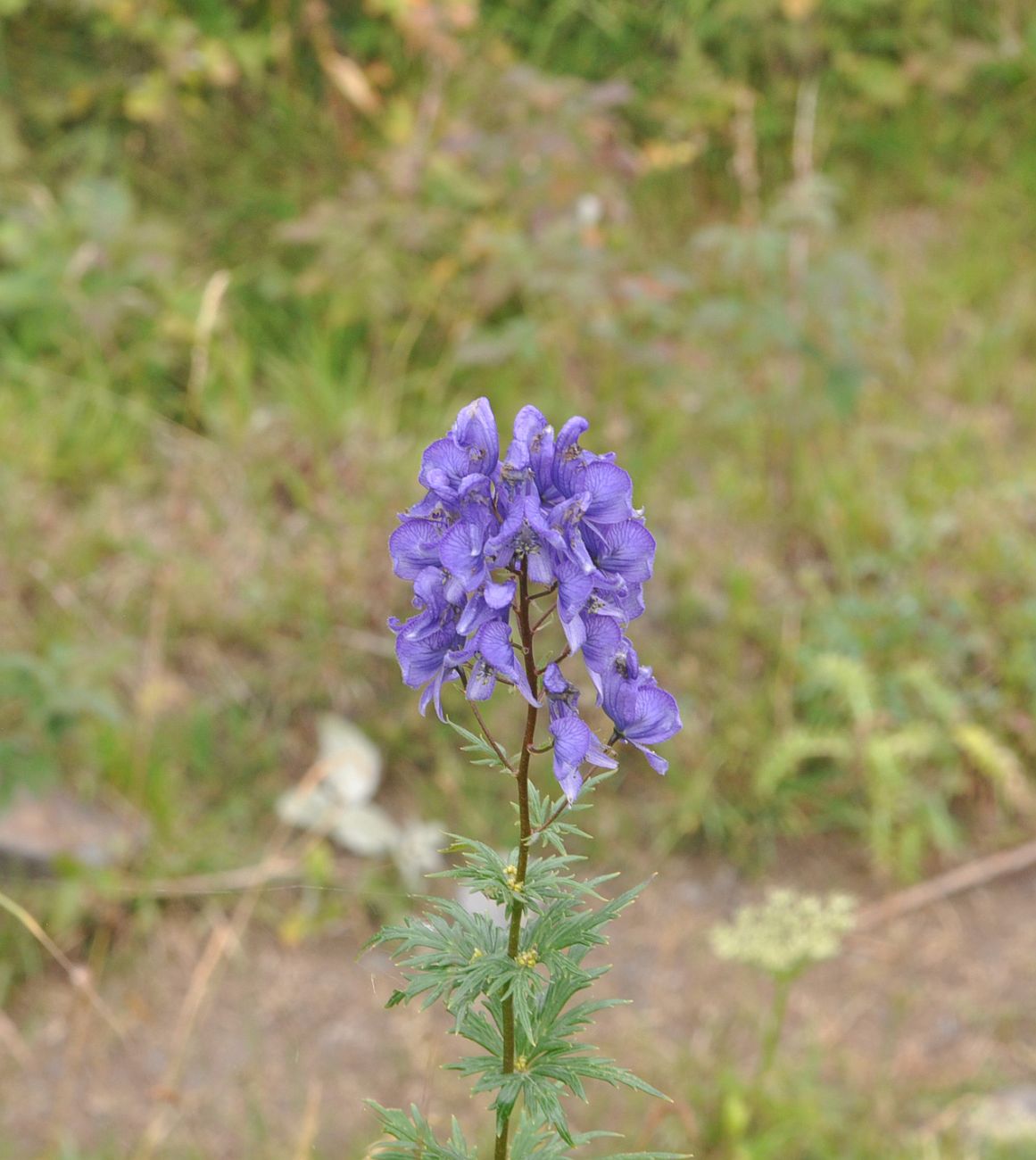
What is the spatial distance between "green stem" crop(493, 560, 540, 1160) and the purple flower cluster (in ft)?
0.05

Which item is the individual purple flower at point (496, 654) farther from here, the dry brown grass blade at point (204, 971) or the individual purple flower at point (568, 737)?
the dry brown grass blade at point (204, 971)

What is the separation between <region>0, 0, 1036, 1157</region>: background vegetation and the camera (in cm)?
370

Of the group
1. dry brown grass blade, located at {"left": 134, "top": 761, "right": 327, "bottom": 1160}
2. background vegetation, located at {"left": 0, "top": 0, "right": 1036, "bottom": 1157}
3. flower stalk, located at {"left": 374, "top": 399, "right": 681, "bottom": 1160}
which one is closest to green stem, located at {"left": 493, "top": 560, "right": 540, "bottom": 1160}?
flower stalk, located at {"left": 374, "top": 399, "right": 681, "bottom": 1160}

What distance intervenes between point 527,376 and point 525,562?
3.43m

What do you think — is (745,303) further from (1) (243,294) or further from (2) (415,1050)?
(2) (415,1050)

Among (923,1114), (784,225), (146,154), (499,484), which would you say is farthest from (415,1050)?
(146,154)

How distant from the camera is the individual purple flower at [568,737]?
1.20 metres

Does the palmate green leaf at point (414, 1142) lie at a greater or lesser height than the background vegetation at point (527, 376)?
lesser

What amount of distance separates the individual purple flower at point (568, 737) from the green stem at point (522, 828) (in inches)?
0.8

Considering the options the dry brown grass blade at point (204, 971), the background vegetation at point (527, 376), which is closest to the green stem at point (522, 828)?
the dry brown grass blade at point (204, 971)

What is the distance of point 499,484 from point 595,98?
11.3 feet

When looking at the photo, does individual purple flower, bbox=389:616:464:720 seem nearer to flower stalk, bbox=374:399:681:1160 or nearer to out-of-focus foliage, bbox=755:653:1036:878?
flower stalk, bbox=374:399:681:1160

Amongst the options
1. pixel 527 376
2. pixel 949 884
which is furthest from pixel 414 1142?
pixel 527 376

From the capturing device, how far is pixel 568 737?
3.93 feet
